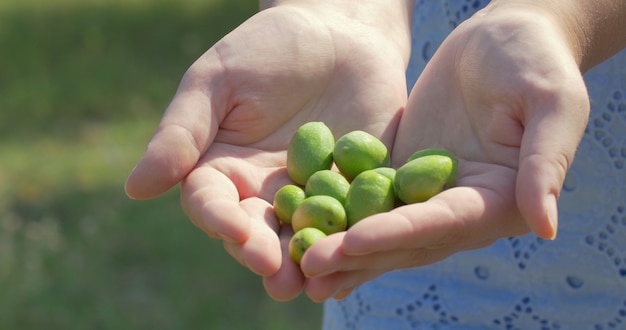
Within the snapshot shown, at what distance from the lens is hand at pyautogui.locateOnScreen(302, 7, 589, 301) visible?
54.1 inches

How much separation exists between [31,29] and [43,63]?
17.6 inches

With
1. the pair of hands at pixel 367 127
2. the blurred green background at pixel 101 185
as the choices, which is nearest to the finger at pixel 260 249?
the pair of hands at pixel 367 127

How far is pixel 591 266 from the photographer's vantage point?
70.5 inches

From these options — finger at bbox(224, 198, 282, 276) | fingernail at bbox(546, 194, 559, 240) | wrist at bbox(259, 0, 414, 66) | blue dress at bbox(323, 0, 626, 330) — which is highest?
fingernail at bbox(546, 194, 559, 240)

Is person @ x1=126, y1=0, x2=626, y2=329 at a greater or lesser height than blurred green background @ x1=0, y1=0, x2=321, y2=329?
greater

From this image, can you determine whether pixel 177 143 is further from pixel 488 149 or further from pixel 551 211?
pixel 551 211

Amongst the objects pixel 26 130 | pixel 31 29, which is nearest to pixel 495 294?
pixel 26 130

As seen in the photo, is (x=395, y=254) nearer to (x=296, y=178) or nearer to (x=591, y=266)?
(x=296, y=178)

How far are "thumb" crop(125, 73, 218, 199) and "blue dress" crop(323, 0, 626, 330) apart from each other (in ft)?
1.68

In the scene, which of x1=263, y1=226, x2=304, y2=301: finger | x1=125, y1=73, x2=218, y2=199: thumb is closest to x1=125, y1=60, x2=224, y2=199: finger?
x1=125, y1=73, x2=218, y2=199: thumb

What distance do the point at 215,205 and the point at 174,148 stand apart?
180 millimetres

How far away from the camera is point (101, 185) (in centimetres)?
453

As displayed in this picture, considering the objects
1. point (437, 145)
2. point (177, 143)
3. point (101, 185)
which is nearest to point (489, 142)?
point (437, 145)

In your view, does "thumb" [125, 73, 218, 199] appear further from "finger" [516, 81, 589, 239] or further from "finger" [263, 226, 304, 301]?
"finger" [516, 81, 589, 239]
